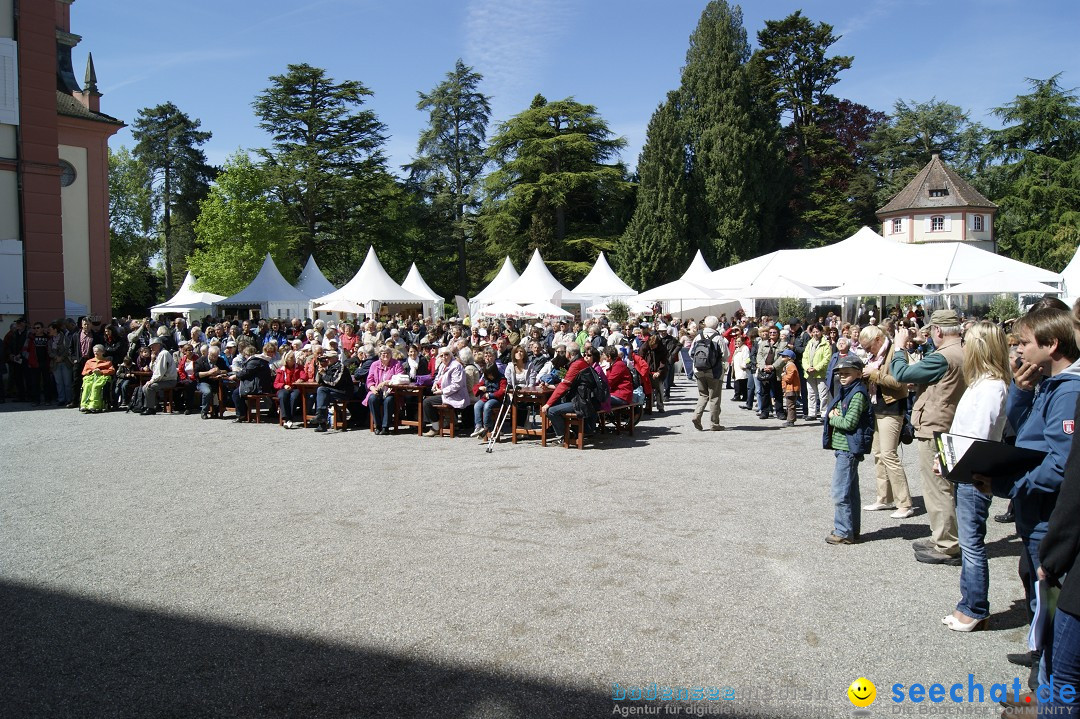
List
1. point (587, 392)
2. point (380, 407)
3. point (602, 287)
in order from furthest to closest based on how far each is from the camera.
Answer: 1. point (602, 287)
2. point (380, 407)
3. point (587, 392)

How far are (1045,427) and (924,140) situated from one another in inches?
2364

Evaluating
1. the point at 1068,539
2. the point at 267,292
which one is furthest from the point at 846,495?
the point at 267,292

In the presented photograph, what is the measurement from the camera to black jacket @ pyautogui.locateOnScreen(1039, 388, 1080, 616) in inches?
94.2

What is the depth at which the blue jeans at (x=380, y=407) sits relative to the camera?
38.3 ft

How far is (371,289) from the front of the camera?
1095 inches

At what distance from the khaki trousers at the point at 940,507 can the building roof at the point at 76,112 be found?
3143cm

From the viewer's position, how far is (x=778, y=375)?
12.6 m

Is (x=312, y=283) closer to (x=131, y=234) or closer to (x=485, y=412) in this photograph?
(x=485, y=412)

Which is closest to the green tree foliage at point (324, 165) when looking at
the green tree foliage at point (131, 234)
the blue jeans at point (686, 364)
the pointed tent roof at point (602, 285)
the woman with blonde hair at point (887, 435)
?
the green tree foliage at point (131, 234)

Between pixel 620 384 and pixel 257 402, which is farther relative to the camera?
pixel 257 402

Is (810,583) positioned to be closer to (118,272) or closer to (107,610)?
(107,610)

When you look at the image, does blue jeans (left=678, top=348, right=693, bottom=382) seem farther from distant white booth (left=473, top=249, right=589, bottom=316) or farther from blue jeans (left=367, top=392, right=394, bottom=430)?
blue jeans (left=367, top=392, right=394, bottom=430)

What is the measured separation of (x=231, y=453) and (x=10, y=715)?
22.4 ft

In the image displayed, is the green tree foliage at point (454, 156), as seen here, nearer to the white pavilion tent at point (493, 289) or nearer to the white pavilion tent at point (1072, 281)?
the white pavilion tent at point (493, 289)
